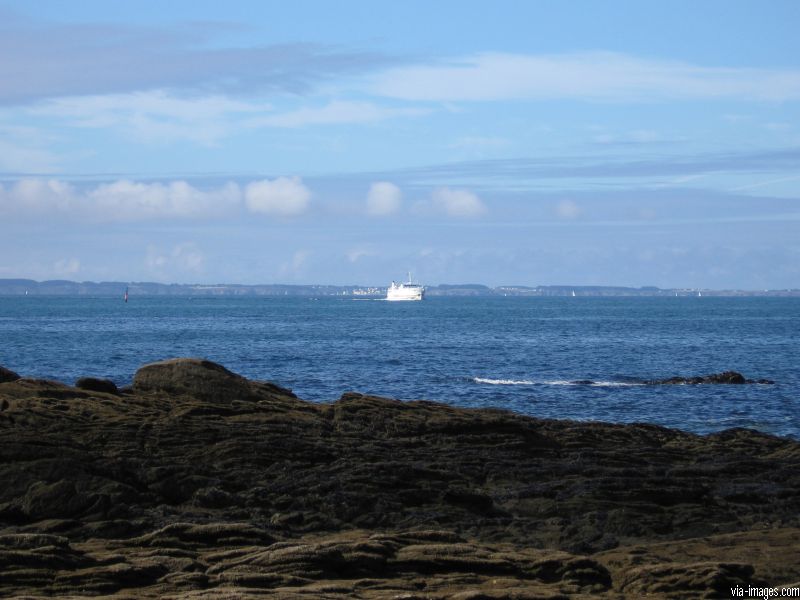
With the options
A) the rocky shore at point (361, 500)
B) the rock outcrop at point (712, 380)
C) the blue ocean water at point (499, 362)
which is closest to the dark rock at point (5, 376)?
the rocky shore at point (361, 500)

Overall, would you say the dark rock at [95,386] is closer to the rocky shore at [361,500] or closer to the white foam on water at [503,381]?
the rocky shore at [361,500]

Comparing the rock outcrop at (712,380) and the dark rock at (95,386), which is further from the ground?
the dark rock at (95,386)

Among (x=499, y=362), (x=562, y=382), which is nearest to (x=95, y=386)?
(x=562, y=382)

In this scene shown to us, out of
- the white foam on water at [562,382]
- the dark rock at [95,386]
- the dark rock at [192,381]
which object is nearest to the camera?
the dark rock at [95,386]

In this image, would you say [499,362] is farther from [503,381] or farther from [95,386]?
[95,386]

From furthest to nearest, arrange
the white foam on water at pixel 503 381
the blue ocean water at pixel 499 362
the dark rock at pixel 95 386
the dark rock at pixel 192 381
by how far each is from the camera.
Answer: the white foam on water at pixel 503 381, the blue ocean water at pixel 499 362, the dark rock at pixel 192 381, the dark rock at pixel 95 386

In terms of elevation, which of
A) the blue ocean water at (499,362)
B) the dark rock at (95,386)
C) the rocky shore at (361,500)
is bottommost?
the blue ocean water at (499,362)

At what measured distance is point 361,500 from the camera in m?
20.3

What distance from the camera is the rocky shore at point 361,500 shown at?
583 inches

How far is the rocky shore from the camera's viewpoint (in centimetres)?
1480

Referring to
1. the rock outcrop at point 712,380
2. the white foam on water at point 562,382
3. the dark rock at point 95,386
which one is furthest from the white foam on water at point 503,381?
the dark rock at point 95,386

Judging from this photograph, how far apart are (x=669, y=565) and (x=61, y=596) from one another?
7.97 meters

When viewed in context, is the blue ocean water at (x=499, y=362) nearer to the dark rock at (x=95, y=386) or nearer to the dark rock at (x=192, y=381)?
the dark rock at (x=192, y=381)

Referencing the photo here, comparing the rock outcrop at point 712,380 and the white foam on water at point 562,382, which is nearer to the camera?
the white foam on water at point 562,382
